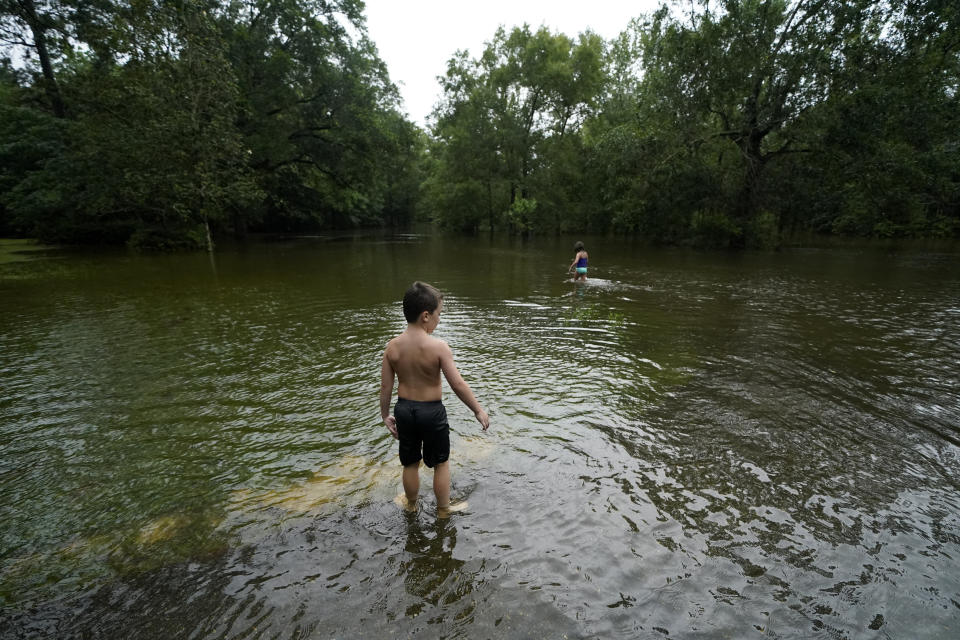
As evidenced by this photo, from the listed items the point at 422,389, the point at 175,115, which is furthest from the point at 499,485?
the point at 175,115

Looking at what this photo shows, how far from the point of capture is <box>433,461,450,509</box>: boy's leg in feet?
11.8

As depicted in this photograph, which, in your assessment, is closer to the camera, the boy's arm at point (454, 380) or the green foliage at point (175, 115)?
the boy's arm at point (454, 380)

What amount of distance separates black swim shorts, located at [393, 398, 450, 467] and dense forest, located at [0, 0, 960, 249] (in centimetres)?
2490

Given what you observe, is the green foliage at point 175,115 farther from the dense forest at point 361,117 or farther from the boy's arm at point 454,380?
the boy's arm at point 454,380

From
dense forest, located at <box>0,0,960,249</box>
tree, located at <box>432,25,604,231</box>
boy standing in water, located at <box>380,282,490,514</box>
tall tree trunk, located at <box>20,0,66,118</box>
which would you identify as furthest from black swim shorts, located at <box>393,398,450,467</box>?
tree, located at <box>432,25,604,231</box>

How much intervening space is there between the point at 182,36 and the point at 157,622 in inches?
1091

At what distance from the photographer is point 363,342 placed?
870 cm

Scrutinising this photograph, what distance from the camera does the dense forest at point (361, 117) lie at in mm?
20266

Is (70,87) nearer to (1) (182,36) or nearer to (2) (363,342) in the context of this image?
(1) (182,36)

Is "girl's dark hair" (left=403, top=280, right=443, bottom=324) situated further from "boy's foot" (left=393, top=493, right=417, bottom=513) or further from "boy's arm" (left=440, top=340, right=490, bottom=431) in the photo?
"boy's foot" (left=393, top=493, right=417, bottom=513)

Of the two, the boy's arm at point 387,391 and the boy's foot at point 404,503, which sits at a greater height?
the boy's arm at point 387,391

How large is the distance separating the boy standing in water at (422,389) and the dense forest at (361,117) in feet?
81.3

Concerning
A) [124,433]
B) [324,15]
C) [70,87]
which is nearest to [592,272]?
[124,433]

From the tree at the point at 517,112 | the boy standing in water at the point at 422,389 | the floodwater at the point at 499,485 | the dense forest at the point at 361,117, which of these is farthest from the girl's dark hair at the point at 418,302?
the tree at the point at 517,112
